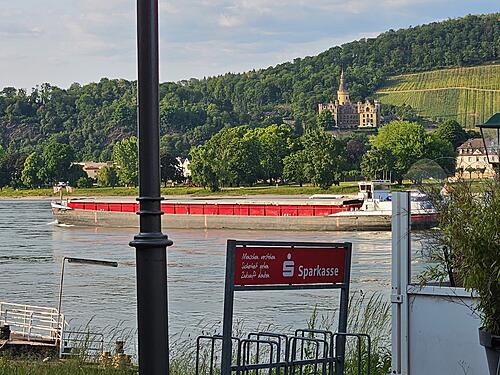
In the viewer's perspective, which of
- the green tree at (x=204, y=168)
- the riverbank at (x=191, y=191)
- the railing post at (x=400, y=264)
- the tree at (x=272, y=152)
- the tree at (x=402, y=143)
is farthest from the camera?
the tree at (x=272, y=152)

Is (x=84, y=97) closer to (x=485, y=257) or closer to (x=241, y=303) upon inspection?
(x=241, y=303)

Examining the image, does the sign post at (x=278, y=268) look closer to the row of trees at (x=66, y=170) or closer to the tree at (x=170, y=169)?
the tree at (x=170, y=169)

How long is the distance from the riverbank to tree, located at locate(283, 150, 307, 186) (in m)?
1.36

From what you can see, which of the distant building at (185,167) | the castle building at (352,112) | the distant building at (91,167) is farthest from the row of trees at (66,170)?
the castle building at (352,112)

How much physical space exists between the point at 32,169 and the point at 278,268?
233 feet

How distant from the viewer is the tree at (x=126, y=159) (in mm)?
67562

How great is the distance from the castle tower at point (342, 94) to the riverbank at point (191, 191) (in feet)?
58.9

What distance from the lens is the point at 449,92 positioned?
9138 centimetres

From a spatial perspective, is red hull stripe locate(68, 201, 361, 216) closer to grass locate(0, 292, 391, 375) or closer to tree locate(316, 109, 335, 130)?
tree locate(316, 109, 335, 130)

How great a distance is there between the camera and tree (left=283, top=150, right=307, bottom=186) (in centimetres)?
6706

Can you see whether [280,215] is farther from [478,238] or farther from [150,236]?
[150,236]

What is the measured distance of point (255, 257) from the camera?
4.50 meters

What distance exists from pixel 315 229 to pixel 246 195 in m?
19.4

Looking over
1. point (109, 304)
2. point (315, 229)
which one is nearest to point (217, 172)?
point (315, 229)
